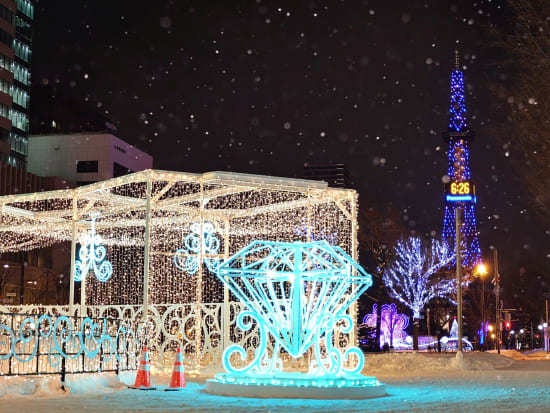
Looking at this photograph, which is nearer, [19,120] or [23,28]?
[19,120]

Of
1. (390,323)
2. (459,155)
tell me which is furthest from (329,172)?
(390,323)

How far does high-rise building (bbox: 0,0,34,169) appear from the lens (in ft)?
225

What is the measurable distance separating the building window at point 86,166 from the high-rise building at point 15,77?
5662mm

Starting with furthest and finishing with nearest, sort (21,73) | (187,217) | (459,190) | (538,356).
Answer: (21,73) → (538,356) → (459,190) → (187,217)

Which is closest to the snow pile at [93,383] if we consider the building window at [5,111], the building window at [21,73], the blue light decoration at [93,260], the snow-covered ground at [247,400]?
the snow-covered ground at [247,400]

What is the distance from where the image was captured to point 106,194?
20016 millimetres

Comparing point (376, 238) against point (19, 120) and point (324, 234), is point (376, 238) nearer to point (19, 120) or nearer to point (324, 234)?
point (324, 234)

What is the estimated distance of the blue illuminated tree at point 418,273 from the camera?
45.5 m

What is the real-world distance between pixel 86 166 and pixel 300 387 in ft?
231

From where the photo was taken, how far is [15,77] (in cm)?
7381

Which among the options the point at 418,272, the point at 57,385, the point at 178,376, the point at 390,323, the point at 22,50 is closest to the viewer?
the point at 57,385

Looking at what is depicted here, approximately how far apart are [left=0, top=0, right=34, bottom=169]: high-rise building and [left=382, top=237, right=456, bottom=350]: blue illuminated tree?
3754cm

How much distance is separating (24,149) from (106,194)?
6060cm

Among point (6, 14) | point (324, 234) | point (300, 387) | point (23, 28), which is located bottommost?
point (300, 387)
